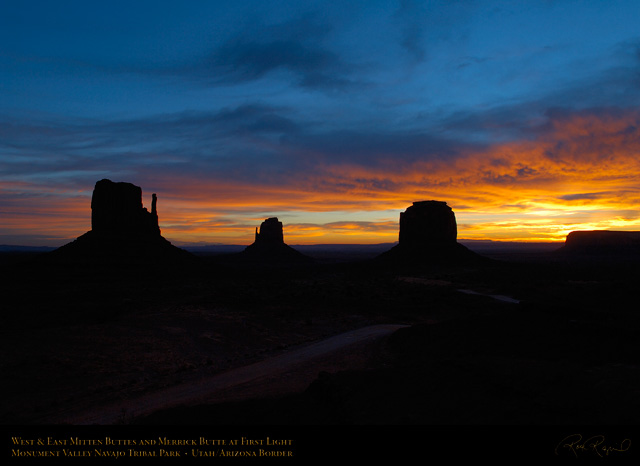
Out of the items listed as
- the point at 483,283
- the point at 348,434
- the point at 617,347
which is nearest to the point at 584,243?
the point at 483,283

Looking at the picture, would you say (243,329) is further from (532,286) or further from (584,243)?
(584,243)

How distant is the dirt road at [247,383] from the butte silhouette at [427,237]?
73833mm

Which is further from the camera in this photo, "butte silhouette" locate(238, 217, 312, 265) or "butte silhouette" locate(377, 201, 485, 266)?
"butte silhouette" locate(238, 217, 312, 265)

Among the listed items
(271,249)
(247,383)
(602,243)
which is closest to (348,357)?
(247,383)

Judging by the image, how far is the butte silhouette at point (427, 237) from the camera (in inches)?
3642

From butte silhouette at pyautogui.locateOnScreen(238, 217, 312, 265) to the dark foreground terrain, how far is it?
3935 inches

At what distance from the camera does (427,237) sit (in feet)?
329

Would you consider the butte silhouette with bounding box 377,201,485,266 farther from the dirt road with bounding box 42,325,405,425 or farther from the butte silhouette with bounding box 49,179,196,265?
the dirt road with bounding box 42,325,405,425

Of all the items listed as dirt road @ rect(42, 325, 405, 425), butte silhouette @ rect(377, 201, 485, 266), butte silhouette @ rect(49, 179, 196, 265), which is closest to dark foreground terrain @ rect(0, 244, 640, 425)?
dirt road @ rect(42, 325, 405, 425)

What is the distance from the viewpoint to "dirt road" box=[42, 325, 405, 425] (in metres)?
11.9

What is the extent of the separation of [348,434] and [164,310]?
28122mm

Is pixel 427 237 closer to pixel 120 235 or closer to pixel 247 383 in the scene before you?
pixel 120 235

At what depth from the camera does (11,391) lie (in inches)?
550

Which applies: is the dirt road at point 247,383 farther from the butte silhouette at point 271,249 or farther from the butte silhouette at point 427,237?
A: the butte silhouette at point 271,249
